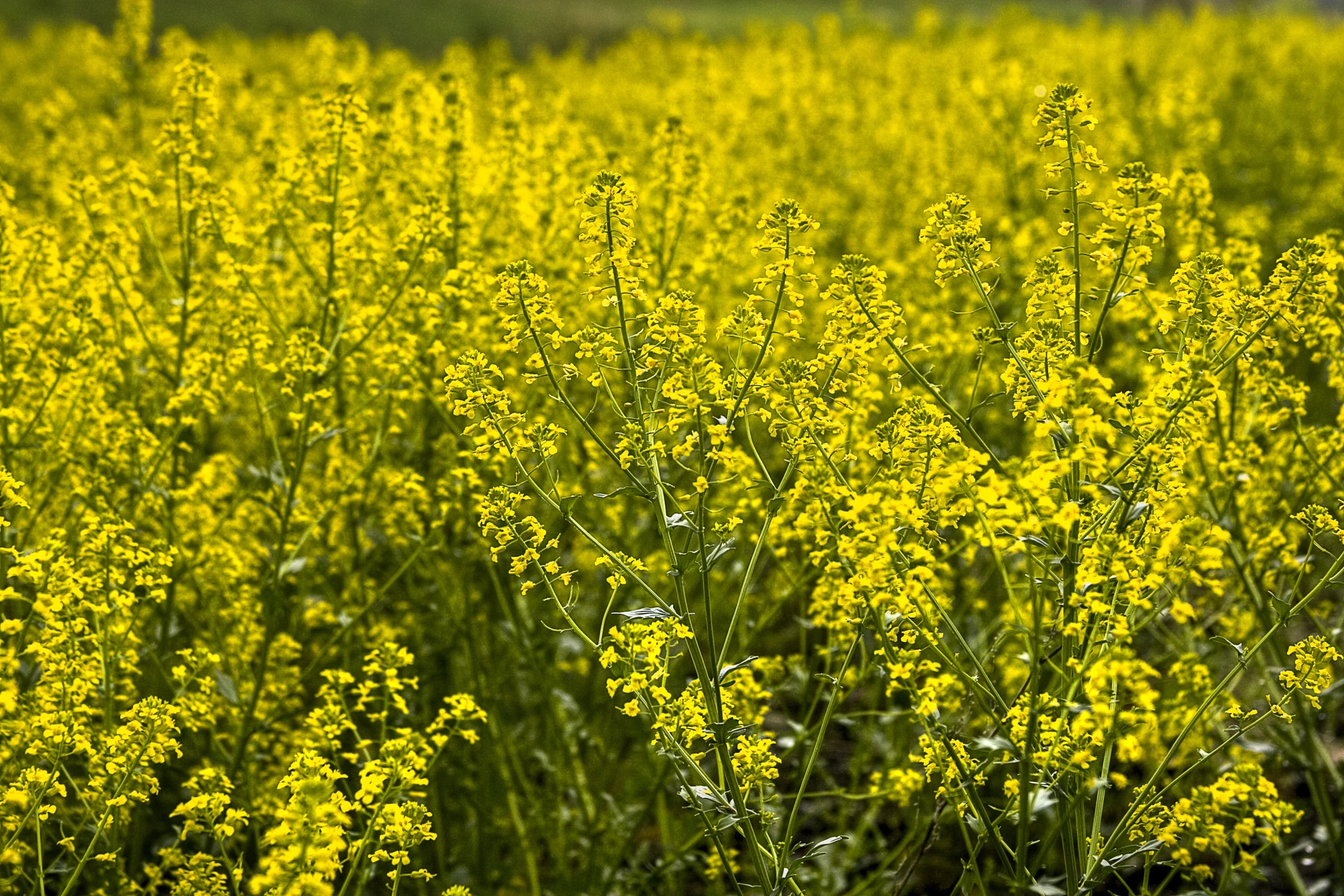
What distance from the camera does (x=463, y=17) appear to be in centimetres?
3366

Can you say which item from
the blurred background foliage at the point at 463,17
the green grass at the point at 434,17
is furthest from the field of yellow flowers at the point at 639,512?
the green grass at the point at 434,17

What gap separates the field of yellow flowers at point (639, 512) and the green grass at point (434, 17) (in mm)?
12969

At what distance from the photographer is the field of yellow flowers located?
2.68 m

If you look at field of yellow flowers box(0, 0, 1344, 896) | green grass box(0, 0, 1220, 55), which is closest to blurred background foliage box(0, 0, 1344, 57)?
green grass box(0, 0, 1220, 55)

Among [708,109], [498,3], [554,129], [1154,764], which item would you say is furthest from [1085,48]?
[498,3]

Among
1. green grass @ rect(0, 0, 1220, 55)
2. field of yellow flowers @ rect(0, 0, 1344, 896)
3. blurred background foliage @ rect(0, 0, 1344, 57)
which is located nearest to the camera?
→ field of yellow flowers @ rect(0, 0, 1344, 896)

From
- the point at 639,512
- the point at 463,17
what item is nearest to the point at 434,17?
the point at 463,17

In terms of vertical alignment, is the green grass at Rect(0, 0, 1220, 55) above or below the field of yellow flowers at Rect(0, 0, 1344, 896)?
above

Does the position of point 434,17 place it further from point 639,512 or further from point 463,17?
point 639,512

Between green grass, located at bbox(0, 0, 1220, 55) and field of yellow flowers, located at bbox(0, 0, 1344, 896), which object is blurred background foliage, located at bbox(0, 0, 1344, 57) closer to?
green grass, located at bbox(0, 0, 1220, 55)

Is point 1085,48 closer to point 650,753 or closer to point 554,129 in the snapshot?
point 554,129

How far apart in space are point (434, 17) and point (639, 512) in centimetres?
3063

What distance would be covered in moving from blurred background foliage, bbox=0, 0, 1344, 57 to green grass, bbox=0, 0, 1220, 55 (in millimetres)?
42

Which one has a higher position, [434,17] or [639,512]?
[434,17]
